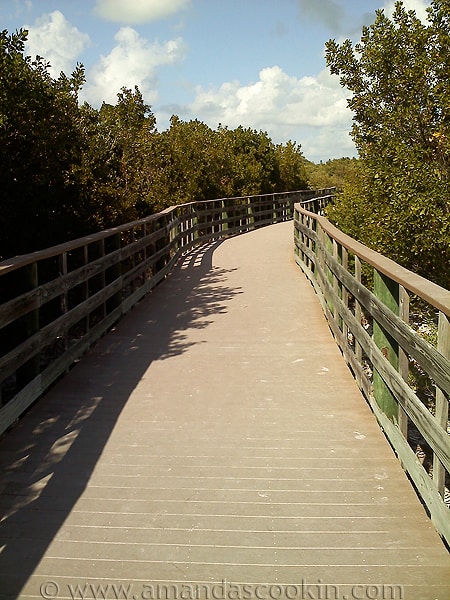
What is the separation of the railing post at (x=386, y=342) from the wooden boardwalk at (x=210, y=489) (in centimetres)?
23

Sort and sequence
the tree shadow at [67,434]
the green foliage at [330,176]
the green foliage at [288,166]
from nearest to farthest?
1. the tree shadow at [67,434]
2. the green foliage at [288,166]
3. the green foliage at [330,176]

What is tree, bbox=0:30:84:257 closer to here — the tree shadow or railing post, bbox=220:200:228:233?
the tree shadow

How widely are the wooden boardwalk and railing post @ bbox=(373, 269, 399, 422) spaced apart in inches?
9.2

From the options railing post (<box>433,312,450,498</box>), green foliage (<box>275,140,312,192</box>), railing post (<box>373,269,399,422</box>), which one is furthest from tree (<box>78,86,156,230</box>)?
green foliage (<box>275,140,312,192</box>)

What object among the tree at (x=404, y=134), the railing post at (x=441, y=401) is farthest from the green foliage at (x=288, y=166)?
the railing post at (x=441, y=401)

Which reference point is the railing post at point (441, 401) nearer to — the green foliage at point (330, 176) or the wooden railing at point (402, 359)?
the wooden railing at point (402, 359)

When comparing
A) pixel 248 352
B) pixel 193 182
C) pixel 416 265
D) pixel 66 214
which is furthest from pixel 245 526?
pixel 193 182

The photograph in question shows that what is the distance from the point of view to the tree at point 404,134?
408 inches

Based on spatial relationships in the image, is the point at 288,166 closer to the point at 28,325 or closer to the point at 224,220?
the point at 224,220

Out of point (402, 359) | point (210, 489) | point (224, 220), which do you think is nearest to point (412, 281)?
point (402, 359)

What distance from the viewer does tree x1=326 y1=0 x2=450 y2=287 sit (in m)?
10.4

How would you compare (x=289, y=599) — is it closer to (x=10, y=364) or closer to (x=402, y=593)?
(x=402, y=593)

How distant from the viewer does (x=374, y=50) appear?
12141 millimetres

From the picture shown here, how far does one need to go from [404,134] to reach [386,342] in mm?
7612
